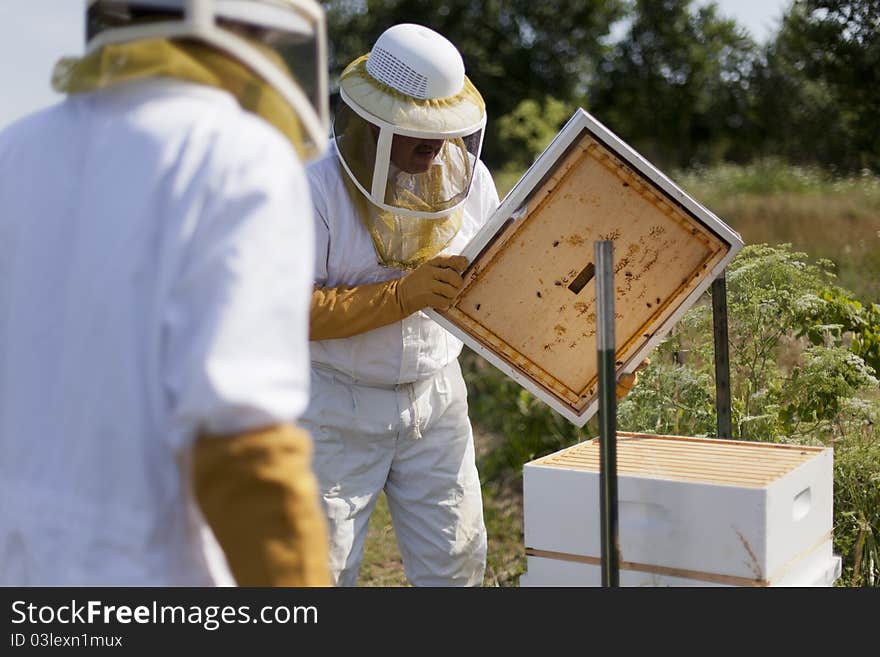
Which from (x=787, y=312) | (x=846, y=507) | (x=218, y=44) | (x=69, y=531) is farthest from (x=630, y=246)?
(x=69, y=531)

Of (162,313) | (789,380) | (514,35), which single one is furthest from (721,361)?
(514,35)

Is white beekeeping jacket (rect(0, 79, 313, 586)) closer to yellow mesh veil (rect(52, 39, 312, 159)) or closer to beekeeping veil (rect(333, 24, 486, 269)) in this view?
Answer: yellow mesh veil (rect(52, 39, 312, 159))

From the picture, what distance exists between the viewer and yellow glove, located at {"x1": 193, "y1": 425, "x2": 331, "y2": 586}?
1206 millimetres

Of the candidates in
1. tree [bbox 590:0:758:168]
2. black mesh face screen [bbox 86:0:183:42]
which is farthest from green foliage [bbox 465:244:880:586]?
tree [bbox 590:0:758:168]

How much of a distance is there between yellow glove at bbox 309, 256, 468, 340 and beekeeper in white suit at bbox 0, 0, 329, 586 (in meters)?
1.21

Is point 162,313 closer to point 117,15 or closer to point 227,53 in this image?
point 227,53

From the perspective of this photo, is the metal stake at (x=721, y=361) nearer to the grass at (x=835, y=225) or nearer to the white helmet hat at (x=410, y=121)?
the grass at (x=835, y=225)

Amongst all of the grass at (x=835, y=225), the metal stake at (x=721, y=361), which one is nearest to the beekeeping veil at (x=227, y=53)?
the metal stake at (x=721, y=361)

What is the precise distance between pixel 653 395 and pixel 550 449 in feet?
6.64

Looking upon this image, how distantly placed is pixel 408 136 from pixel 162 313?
1515 millimetres

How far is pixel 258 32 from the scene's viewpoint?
139 centimetres

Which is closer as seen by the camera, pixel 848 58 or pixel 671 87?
pixel 848 58

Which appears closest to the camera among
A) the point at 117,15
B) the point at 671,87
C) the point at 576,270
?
the point at 117,15

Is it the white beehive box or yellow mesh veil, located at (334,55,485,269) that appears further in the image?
yellow mesh veil, located at (334,55,485,269)
